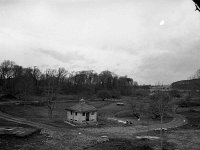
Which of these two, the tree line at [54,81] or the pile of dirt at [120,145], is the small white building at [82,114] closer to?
the pile of dirt at [120,145]

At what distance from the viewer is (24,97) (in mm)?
83375

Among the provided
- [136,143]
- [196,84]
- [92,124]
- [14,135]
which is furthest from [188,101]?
[14,135]

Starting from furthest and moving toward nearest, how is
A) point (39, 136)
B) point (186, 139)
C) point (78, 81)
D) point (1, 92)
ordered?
point (78, 81)
point (1, 92)
point (186, 139)
point (39, 136)

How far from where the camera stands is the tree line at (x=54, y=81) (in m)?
88.3

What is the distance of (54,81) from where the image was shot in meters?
106

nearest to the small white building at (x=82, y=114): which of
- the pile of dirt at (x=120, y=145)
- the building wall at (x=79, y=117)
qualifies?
the building wall at (x=79, y=117)

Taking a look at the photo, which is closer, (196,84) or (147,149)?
(147,149)

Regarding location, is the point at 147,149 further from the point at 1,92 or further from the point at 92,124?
the point at 1,92

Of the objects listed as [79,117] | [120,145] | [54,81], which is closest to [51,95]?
[79,117]

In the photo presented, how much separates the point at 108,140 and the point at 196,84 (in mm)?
85160

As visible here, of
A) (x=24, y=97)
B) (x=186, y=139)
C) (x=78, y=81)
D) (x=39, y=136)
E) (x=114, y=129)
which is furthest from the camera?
(x=78, y=81)

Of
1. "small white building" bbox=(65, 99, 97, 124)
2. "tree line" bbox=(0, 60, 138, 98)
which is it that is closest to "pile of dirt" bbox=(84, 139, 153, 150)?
"small white building" bbox=(65, 99, 97, 124)

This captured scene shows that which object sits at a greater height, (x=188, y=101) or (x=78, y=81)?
(x=78, y=81)

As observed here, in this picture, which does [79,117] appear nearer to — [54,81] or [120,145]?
[120,145]
